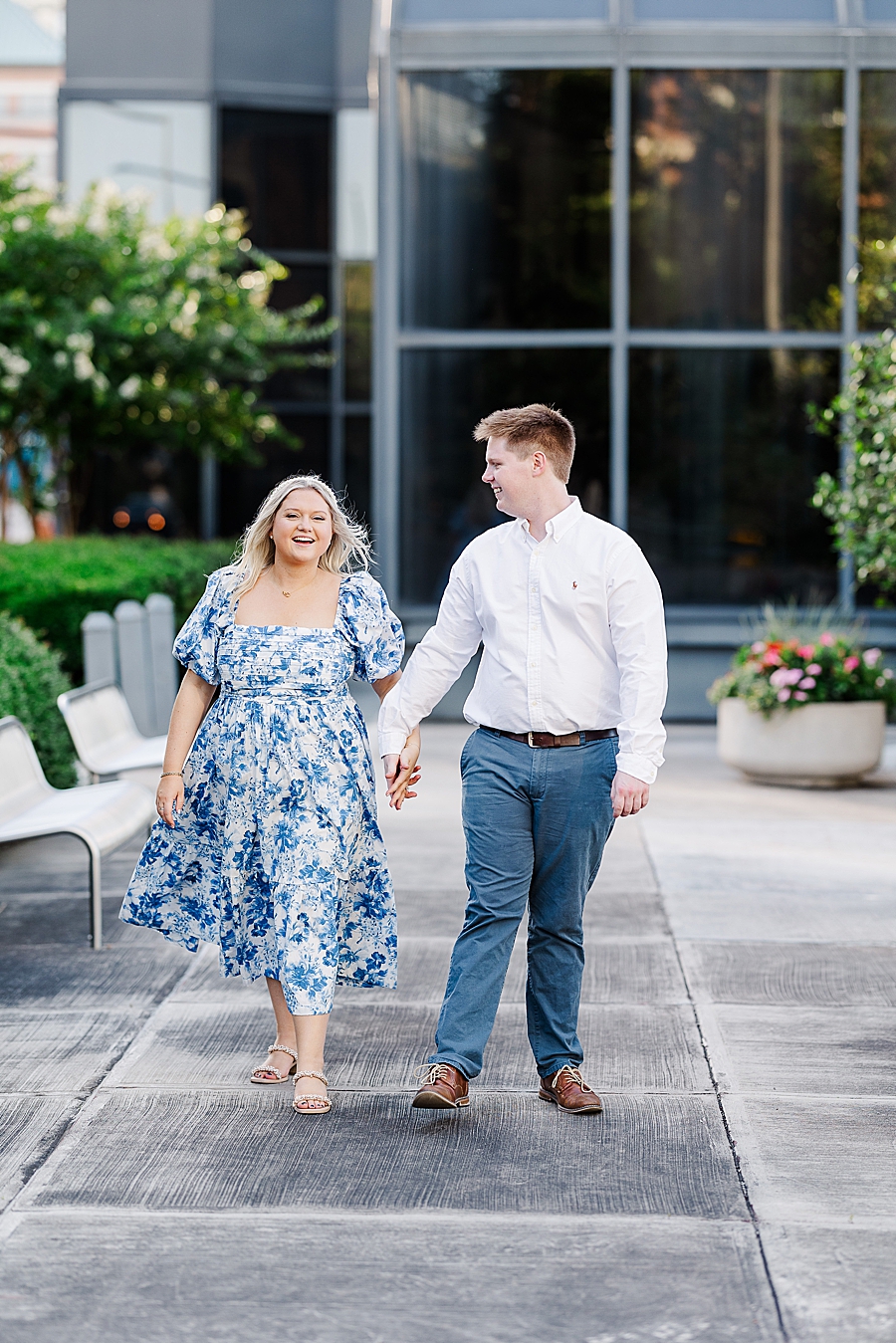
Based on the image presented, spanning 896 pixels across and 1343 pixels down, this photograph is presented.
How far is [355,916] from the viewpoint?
15.5ft

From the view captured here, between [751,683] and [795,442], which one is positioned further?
[795,442]

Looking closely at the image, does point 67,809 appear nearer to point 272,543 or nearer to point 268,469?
point 272,543

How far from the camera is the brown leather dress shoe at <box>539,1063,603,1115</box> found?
13.9ft

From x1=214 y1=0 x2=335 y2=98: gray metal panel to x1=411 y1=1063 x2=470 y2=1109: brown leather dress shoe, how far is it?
15.9m

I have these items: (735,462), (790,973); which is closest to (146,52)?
(735,462)

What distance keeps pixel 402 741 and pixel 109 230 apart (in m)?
12.4

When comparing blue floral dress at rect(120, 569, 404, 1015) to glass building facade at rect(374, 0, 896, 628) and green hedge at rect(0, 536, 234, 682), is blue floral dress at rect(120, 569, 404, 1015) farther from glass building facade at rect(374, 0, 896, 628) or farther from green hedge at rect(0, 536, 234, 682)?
glass building facade at rect(374, 0, 896, 628)

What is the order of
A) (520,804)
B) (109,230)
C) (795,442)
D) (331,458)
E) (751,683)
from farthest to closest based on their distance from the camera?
1. (331,458)
2. (109,230)
3. (795,442)
4. (751,683)
5. (520,804)

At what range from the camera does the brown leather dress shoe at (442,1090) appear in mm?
4223

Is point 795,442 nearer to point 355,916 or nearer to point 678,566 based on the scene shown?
point 678,566

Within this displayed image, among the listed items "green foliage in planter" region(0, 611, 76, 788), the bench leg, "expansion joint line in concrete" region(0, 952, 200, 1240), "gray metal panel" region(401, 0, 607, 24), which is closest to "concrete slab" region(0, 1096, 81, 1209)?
"expansion joint line in concrete" region(0, 952, 200, 1240)

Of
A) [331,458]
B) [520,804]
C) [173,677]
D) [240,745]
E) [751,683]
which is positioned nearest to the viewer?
[520,804]

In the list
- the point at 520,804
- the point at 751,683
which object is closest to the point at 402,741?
the point at 520,804

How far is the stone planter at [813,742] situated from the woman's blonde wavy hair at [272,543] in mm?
5479
